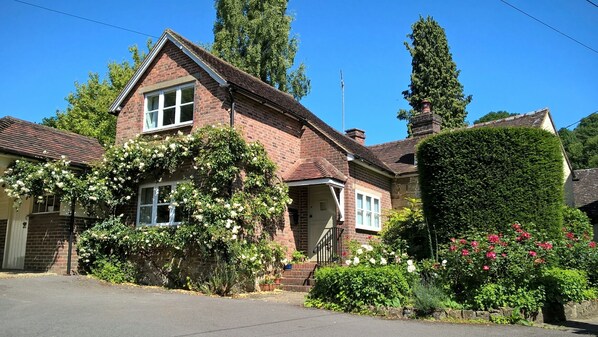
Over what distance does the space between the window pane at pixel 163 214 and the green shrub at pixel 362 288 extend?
238 inches

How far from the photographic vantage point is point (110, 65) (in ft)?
97.6

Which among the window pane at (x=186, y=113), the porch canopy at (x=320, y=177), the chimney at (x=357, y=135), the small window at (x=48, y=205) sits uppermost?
the chimney at (x=357, y=135)

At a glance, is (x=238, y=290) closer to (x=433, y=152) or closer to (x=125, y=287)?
(x=125, y=287)

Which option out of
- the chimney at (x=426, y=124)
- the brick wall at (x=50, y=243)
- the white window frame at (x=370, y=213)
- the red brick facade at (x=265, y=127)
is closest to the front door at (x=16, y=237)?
the brick wall at (x=50, y=243)

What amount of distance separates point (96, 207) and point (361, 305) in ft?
30.9

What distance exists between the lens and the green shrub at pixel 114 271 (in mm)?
13309

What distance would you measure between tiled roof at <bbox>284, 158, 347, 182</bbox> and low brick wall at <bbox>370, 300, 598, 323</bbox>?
241 inches

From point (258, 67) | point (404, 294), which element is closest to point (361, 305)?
point (404, 294)

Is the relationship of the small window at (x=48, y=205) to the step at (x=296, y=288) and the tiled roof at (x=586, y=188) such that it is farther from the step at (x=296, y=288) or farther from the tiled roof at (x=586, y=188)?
the tiled roof at (x=586, y=188)

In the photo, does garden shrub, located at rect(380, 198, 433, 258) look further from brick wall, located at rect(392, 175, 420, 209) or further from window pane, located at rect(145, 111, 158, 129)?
window pane, located at rect(145, 111, 158, 129)

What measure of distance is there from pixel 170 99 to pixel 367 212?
761 cm

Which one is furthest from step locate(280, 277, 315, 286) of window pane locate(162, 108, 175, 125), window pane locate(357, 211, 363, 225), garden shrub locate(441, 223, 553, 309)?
window pane locate(162, 108, 175, 125)

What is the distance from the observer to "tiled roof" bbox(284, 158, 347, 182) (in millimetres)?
14710

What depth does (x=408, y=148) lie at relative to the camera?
21.9m
